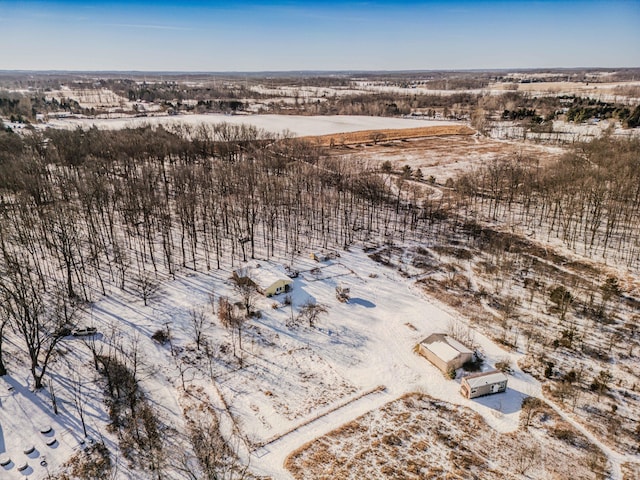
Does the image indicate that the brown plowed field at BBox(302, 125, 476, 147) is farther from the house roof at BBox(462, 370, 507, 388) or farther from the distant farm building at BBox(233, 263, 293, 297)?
the house roof at BBox(462, 370, 507, 388)

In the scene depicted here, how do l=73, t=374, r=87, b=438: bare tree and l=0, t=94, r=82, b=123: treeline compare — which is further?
l=0, t=94, r=82, b=123: treeline

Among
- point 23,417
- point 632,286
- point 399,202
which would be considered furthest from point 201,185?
point 632,286

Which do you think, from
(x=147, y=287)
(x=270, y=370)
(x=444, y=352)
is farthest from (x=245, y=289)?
(x=444, y=352)

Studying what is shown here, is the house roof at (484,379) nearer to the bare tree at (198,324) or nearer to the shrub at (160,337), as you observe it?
the bare tree at (198,324)

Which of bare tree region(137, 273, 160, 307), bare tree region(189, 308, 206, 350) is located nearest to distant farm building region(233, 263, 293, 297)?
bare tree region(189, 308, 206, 350)

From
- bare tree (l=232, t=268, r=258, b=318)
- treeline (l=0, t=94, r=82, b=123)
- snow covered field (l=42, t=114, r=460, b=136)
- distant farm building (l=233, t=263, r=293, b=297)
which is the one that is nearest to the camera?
bare tree (l=232, t=268, r=258, b=318)

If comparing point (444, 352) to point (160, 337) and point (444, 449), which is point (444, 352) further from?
point (160, 337)
